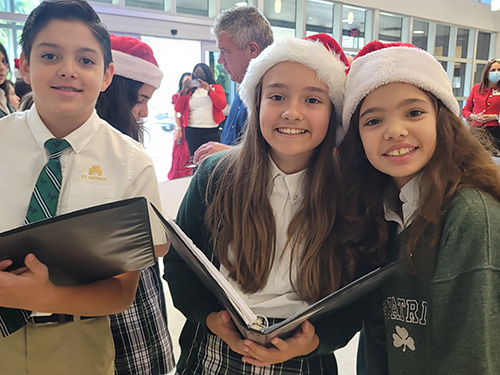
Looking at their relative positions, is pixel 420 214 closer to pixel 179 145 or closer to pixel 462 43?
pixel 179 145

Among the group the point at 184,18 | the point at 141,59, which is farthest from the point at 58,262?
the point at 184,18

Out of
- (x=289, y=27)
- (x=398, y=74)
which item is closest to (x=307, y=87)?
(x=398, y=74)

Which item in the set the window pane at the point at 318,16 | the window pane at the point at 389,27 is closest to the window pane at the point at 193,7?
the window pane at the point at 318,16

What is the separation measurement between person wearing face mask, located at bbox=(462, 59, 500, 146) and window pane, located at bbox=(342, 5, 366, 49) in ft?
11.4

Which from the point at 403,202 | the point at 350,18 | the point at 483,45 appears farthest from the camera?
the point at 483,45

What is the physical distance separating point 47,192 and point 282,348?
691mm

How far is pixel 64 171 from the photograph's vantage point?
1089 mm

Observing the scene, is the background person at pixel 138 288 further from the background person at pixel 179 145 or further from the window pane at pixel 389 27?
the window pane at pixel 389 27

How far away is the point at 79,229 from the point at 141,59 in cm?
116

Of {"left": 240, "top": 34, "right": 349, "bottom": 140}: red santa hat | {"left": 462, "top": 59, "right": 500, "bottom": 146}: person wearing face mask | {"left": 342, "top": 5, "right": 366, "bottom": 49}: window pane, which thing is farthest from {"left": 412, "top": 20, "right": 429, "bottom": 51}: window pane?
{"left": 240, "top": 34, "right": 349, "bottom": 140}: red santa hat

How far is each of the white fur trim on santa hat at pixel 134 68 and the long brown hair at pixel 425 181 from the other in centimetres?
91

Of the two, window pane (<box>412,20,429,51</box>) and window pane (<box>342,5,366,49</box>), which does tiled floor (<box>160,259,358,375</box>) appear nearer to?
window pane (<box>342,5,366,49</box>)

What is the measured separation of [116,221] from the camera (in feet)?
2.65

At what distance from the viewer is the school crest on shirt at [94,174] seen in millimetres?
1101
